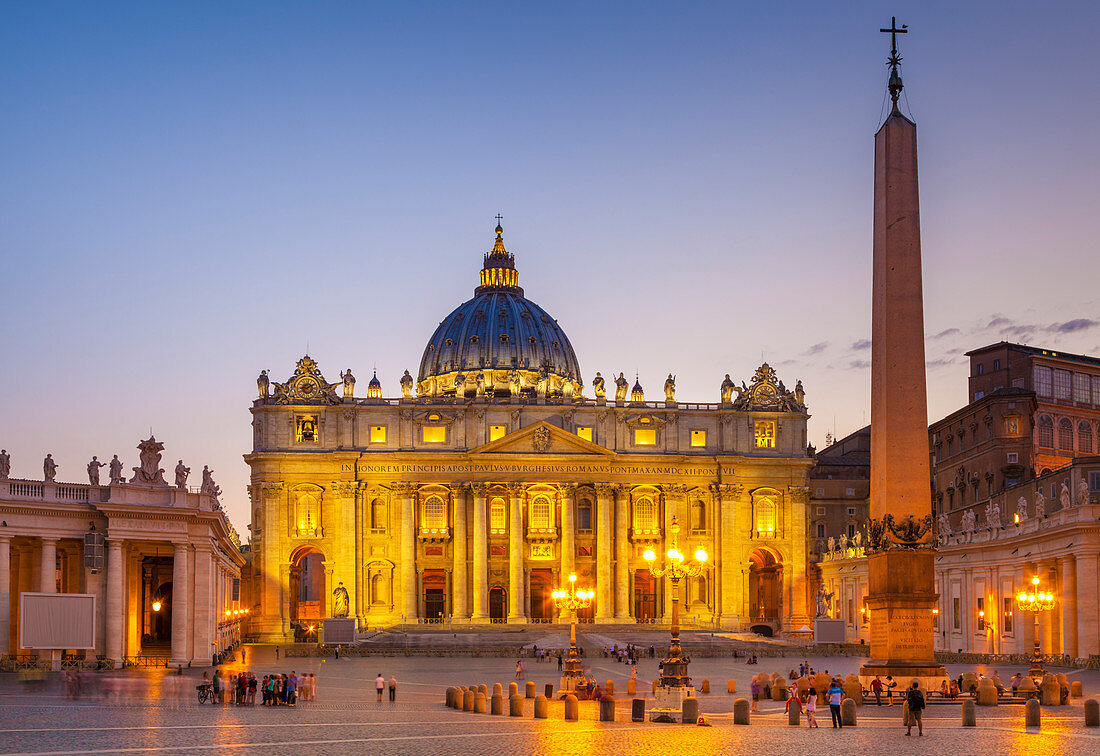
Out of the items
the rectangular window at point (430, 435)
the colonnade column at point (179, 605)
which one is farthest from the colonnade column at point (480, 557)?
the colonnade column at point (179, 605)

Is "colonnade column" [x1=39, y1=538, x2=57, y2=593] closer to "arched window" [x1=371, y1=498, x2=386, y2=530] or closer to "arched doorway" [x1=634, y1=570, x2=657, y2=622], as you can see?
"arched window" [x1=371, y1=498, x2=386, y2=530]

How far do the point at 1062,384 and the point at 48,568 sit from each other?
199 ft

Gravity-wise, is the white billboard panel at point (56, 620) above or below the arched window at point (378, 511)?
below

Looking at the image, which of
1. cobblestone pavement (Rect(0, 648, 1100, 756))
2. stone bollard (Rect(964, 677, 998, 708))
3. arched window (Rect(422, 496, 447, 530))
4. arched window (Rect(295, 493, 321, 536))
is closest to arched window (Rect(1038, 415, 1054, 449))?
arched window (Rect(422, 496, 447, 530))

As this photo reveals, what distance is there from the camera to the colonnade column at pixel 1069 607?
171 ft

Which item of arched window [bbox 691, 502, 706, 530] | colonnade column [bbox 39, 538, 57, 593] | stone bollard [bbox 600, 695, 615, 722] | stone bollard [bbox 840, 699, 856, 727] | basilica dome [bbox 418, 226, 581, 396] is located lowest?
stone bollard [bbox 600, 695, 615, 722]

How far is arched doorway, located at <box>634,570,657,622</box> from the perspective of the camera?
104m

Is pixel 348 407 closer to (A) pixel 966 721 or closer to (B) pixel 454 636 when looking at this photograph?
(B) pixel 454 636

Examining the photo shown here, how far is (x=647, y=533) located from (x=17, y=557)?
60.3 meters

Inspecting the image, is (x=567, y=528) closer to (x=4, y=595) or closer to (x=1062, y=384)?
(x=1062, y=384)

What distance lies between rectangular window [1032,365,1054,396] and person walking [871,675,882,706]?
57.0m

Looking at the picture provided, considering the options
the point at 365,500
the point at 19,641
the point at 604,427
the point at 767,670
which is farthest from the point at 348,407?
the point at 19,641

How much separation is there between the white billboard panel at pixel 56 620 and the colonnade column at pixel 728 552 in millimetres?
61997

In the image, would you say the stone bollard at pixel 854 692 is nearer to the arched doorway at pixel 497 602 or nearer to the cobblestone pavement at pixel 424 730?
the cobblestone pavement at pixel 424 730
